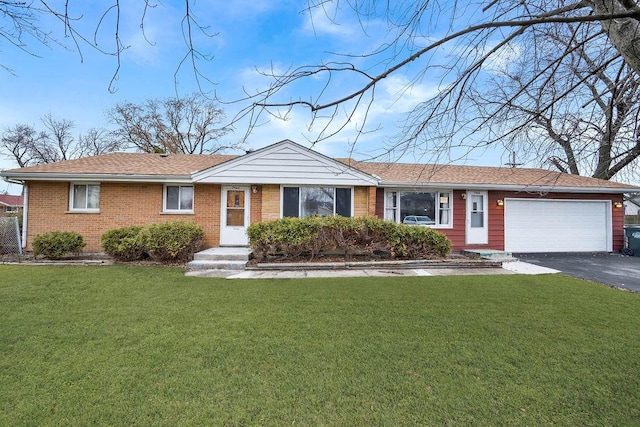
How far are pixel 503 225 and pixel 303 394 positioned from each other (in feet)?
39.7

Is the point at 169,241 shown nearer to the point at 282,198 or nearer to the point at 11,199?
the point at 282,198

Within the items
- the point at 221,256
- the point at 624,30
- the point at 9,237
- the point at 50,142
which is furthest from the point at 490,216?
the point at 50,142

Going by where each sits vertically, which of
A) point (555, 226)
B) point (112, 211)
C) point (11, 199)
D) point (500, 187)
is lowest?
point (555, 226)

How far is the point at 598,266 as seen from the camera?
31.3ft

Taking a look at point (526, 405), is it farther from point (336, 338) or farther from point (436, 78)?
point (436, 78)

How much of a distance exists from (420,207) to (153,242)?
372 inches

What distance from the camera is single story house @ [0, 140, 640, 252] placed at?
1025 cm

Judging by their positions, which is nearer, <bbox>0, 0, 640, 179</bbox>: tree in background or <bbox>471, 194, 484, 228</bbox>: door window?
<bbox>0, 0, 640, 179</bbox>: tree in background

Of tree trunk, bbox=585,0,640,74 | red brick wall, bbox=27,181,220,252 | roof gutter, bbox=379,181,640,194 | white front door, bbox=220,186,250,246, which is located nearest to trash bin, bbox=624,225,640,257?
roof gutter, bbox=379,181,640,194

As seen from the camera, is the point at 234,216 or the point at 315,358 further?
the point at 234,216

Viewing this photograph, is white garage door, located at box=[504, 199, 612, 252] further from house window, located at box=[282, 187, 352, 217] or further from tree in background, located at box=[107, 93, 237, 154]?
tree in background, located at box=[107, 93, 237, 154]

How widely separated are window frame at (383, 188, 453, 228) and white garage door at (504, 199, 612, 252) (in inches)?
92.8

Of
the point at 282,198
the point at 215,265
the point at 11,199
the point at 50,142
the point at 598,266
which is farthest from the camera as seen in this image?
the point at 11,199

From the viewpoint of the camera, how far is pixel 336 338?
12.3ft
